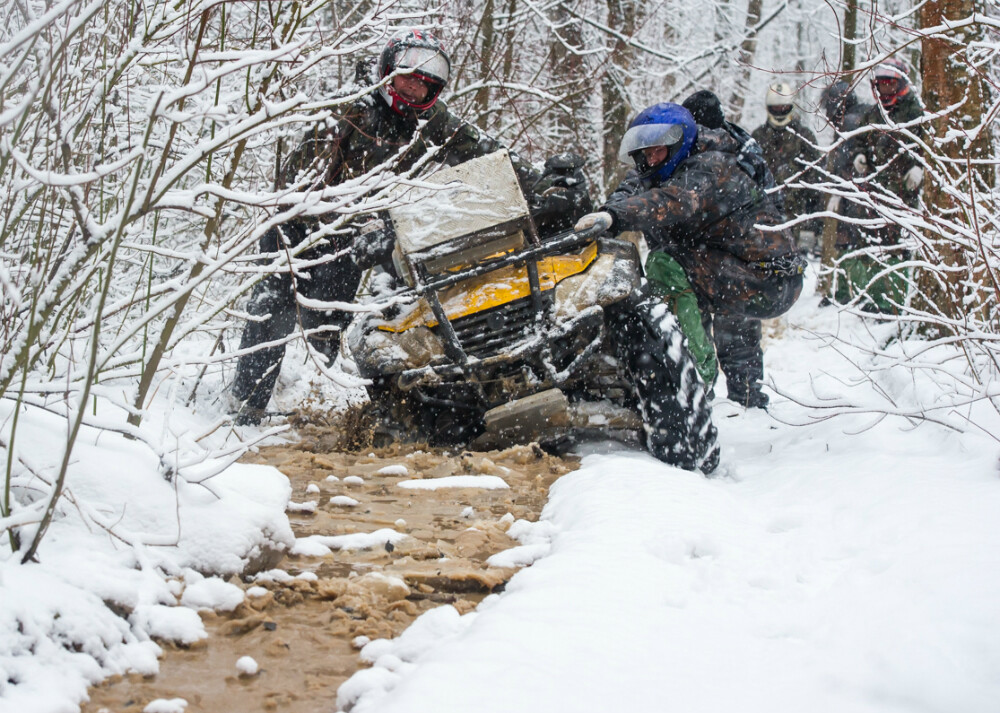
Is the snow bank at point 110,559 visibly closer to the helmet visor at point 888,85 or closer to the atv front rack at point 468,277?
the atv front rack at point 468,277

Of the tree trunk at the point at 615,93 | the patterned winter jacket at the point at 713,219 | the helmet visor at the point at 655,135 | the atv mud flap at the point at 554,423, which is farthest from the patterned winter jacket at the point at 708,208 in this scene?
the tree trunk at the point at 615,93

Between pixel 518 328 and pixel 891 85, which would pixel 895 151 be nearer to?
pixel 891 85

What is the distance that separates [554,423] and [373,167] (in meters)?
1.53

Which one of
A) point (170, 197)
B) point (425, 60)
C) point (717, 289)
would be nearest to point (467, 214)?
point (425, 60)

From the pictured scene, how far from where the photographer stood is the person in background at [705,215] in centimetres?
471

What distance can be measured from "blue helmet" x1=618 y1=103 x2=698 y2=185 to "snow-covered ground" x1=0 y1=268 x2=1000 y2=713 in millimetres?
2232

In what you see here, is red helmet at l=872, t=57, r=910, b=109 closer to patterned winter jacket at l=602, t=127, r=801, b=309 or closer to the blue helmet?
patterned winter jacket at l=602, t=127, r=801, b=309

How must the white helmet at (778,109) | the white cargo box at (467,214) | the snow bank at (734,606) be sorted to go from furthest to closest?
1. the white helmet at (778,109)
2. the white cargo box at (467,214)
3. the snow bank at (734,606)

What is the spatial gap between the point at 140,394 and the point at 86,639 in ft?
2.58

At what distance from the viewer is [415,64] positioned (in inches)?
189

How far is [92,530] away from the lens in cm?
210

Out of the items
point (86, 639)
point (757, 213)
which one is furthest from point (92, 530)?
point (757, 213)

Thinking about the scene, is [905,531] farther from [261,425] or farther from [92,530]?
[261,425]

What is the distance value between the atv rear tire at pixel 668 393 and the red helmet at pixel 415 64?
68.5 inches
